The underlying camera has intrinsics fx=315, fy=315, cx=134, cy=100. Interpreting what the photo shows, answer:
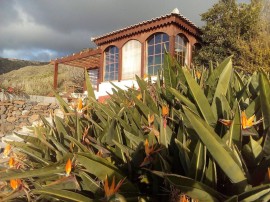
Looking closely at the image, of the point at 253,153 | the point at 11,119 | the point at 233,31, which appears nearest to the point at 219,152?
the point at 253,153

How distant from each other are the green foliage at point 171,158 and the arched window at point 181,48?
12.4m

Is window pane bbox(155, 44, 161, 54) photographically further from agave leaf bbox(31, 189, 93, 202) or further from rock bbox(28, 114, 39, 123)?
agave leaf bbox(31, 189, 93, 202)

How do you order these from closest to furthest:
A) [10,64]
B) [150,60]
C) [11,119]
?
[11,119]
[150,60]
[10,64]

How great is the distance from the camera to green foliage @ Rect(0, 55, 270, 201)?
1.02m

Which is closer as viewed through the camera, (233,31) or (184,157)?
(184,157)

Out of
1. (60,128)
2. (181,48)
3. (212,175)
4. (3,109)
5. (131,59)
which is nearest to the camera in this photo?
(212,175)

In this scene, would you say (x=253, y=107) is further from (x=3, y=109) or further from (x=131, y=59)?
(x=131, y=59)

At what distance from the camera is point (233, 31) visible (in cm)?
1348

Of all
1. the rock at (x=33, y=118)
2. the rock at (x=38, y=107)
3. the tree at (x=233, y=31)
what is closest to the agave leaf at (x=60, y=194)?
the rock at (x=33, y=118)

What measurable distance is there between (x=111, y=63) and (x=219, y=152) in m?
16.1

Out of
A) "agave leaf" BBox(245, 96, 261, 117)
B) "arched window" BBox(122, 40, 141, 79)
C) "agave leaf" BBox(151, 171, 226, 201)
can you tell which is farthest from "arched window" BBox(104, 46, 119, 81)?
"agave leaf" BBox(151, 171, 226, 201)

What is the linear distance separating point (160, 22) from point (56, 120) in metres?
12.3

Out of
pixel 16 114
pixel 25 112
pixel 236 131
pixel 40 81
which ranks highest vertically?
pixel 40 81

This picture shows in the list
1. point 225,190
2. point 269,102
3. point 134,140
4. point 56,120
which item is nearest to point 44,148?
point 56,120
